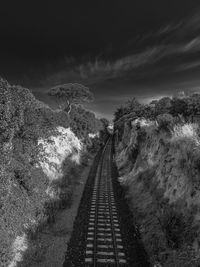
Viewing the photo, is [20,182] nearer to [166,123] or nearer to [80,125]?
[166,123]

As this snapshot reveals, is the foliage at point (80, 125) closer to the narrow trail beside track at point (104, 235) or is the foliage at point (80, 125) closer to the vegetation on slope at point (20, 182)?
the vegetation on slope at point (20, 182)

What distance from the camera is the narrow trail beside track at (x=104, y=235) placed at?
1200 centimetres

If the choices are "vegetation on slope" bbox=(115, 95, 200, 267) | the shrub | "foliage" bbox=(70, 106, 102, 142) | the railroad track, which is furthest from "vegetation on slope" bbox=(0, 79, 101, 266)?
"foliage" bbox=(70, 106, 102, 142)

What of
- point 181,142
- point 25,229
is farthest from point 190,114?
point 25,229

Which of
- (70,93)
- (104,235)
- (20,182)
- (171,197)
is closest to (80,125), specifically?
(70,93)

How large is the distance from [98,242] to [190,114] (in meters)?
19.4

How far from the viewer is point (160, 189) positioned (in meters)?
17.9

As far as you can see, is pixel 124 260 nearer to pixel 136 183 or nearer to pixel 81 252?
pixel 81 252

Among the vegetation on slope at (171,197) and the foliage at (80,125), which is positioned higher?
the foliage at (80,125)

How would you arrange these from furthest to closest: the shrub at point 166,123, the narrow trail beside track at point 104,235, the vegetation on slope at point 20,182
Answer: the shrub at point 166,123 < the vegetation on slope at point 20,182 < the narrow trail beside track at point 104,235

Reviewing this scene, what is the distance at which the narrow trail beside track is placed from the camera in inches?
472

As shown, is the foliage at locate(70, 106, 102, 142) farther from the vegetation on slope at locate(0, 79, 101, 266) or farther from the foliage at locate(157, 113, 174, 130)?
the vegetation on slope at locate(0, 79, 101, 266)

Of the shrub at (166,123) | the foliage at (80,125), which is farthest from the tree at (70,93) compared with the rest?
the shrub at (166,123)

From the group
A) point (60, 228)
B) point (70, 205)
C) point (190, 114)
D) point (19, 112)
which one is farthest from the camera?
point (190, 114)
